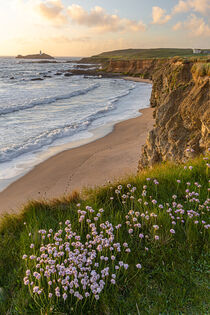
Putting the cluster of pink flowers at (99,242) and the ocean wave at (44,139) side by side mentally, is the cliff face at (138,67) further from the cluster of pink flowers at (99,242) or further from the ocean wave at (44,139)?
the cluster of pink flowers at (99,242)

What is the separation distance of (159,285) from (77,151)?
33.6ft

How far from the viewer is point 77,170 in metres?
10.3

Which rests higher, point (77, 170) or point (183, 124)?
point (183, 124)

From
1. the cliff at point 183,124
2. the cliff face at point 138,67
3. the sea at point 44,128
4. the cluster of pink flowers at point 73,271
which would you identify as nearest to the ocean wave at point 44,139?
the sea at point 44,128

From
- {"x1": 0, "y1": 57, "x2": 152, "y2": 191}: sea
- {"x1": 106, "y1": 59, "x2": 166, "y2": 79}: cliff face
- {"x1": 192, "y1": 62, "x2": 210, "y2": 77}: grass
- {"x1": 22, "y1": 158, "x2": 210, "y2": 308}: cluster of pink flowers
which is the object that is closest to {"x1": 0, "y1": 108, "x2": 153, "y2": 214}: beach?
{"x1": 0, "y1": 57, "x2": 152, "y2": 191}: sea

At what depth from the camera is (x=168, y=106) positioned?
8086 mm

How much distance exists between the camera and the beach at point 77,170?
325 inches

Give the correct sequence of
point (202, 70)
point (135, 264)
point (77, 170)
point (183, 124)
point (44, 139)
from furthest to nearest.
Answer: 1. point (44, 139)
2. point (77, 170)
3. point (202, 70)
4. point (183, 124)
5. point (135, 264)

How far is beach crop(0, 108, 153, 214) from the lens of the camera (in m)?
8.25

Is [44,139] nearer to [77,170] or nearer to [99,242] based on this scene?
[77,170]

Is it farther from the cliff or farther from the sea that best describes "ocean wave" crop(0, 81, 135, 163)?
the cliff

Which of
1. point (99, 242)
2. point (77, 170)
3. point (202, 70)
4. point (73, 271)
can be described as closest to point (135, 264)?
point (99, 242)

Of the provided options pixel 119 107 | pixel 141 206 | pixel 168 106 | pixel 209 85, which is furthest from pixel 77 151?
pixel 119 107

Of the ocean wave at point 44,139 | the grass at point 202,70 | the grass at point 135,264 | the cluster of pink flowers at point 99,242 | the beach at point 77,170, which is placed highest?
the grass at point 202,70
